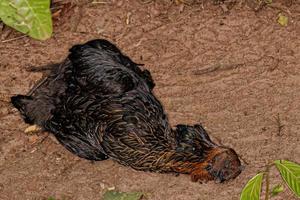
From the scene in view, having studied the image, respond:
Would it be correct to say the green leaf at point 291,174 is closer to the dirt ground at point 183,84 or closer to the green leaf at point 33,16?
the green leaf at point 33,16

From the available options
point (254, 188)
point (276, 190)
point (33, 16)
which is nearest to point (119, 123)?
point (276, 190)

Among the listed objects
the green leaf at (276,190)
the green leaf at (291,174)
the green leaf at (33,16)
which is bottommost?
the green leaf at (276,190)

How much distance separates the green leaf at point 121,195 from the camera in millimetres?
4145

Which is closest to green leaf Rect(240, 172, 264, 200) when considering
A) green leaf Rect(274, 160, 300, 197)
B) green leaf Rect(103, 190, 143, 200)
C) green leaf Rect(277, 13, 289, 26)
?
green leaf Rect(274, 160, 300, 197)

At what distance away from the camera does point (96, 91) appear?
3654 mm

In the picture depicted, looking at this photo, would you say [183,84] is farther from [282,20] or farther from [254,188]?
[254,188]

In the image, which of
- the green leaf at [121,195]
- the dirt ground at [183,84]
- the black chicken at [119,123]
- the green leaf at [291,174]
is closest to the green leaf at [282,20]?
the dirt ground at [183,84]

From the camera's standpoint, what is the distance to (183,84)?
4.38m

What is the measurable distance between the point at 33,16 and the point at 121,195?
2.93m

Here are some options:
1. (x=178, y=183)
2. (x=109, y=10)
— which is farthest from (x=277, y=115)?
(x=109, y=10)

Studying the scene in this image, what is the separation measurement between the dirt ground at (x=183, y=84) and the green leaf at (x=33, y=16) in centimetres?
290

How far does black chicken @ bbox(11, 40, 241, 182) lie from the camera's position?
362 cm

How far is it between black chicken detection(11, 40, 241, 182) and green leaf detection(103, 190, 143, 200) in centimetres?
34

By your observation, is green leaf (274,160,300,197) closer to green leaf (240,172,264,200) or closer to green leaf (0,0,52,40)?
green leaf (240,172,264,200)
